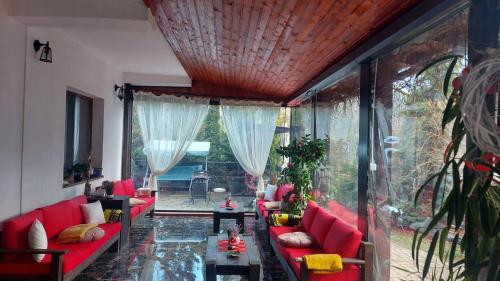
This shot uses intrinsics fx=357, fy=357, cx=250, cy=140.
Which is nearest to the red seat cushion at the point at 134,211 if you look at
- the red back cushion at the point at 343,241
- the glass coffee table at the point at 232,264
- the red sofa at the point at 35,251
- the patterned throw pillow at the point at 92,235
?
the patterned throw pillow at the point at 92,235

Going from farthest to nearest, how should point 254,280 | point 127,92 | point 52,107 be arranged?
point 127,92, point 52,107, point 254,280

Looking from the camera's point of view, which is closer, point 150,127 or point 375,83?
point 375,83

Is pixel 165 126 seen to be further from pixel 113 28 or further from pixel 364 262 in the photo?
pixel 364 262

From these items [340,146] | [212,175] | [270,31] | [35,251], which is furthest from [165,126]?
[35,251]

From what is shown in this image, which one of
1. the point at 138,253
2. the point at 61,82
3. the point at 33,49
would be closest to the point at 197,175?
the point at 138,253

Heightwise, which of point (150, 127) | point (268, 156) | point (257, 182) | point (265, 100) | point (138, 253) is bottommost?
point (138, 253)

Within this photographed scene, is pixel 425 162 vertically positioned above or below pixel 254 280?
above

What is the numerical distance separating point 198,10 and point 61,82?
2170 millimetres

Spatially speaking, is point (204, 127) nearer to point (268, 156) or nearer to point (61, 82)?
point (268, 156)

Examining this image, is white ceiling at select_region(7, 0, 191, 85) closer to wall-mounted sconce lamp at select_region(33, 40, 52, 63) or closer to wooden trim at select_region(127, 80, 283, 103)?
wall-mounted sconce lamp at select_region(33, 40, 52, 63)

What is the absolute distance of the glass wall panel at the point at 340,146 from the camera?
12.6 ft

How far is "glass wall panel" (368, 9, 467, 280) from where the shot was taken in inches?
91.4

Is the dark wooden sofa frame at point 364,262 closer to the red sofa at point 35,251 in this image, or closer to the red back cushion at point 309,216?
the red back cushion at point 309,216

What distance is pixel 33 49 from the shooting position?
3.72m
